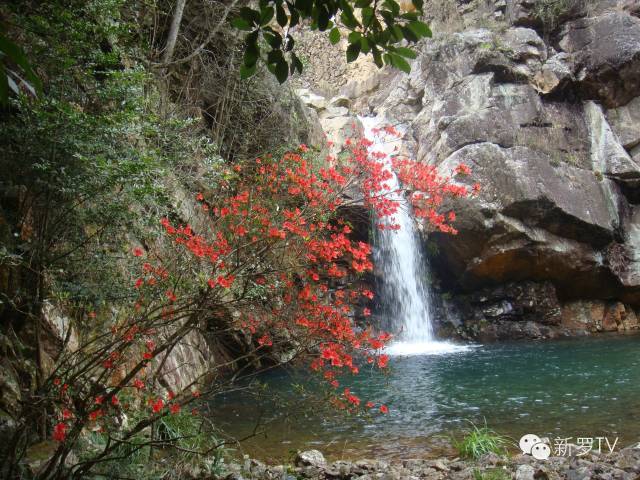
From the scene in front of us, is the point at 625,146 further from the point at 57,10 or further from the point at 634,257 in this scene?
the point at 57,10

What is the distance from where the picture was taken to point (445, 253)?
47.3 feet

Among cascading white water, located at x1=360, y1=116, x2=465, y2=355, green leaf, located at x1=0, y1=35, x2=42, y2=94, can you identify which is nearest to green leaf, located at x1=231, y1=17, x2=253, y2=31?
green leaf, located at x1=0, y1=35, x2=42, y2=94

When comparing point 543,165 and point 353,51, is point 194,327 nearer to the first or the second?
point 353,51

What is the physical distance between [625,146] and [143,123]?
16465mm

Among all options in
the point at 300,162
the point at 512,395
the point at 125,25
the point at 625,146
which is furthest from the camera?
the point at 625,146

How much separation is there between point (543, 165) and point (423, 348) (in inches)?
254

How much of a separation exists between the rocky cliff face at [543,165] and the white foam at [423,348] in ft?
4.72

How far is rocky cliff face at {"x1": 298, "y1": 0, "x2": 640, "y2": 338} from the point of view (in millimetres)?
13430

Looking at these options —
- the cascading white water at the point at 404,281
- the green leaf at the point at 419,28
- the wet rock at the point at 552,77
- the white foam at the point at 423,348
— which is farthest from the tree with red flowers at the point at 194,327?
the wet rock at the point at 552,77

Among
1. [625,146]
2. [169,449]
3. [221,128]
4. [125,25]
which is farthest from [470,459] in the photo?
[625,146]

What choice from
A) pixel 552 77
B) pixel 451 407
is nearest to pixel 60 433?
pixel 451 407

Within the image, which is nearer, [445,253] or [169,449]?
[169,449]

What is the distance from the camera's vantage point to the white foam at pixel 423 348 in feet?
38.8

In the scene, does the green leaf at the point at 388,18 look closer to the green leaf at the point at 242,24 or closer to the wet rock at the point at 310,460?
the green leaf at the point at 242,24
